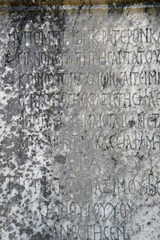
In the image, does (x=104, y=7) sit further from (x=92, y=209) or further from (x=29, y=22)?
(x=92, y=209)

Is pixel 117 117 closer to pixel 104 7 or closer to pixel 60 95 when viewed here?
pixel 60 95

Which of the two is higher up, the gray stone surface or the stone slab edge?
the stone slab edge

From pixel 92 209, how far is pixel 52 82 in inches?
33.1

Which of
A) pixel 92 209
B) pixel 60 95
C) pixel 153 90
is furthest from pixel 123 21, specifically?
pixel 92 209

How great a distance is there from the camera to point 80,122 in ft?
7.34

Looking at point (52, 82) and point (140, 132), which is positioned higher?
point (52, 82)

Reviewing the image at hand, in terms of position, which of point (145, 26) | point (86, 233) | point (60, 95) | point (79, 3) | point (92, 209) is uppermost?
point (79, 3)

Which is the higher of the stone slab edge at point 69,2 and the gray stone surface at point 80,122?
the stone slab edge at point 69,2

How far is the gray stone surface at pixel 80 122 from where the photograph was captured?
7.29 feet

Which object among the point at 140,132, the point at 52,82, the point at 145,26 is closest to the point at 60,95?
the point at 52,82

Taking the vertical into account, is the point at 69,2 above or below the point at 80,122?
above

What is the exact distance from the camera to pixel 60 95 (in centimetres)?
224

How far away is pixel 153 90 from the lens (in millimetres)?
2229

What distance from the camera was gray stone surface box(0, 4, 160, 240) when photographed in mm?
2221
